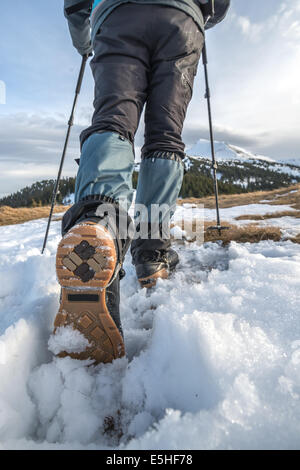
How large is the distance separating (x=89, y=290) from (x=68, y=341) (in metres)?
0.17

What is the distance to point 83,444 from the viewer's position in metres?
0.59

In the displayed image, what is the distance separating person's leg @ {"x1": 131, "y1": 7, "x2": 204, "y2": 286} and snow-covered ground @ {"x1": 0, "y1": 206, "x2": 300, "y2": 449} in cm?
61

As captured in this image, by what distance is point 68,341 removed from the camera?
82 centimetres

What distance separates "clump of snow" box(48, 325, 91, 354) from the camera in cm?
81

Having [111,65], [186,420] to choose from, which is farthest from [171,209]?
[186,420]

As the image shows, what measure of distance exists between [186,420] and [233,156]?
688ft

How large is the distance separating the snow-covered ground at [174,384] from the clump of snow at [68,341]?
41 mm

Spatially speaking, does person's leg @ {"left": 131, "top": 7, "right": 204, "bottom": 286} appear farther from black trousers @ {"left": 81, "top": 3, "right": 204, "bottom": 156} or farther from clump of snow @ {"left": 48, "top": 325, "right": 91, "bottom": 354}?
clump of snow @ {"left": 48, "top": 325, "right": 91, "bottom": 354}

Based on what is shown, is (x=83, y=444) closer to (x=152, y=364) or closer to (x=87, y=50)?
(x=152, y=364)

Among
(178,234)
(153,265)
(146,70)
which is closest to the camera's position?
(146,70)

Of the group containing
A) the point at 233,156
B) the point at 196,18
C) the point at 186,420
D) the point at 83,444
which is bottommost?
the point at 83,444

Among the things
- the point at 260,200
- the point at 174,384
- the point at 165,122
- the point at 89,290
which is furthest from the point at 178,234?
the point at 260,200

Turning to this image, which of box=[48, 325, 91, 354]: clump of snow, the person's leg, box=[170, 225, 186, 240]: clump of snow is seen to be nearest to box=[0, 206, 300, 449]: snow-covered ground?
box=[48, 325, 91, 354]: clump of snow

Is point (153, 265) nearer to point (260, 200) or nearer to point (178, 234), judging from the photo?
point (178, 234)
